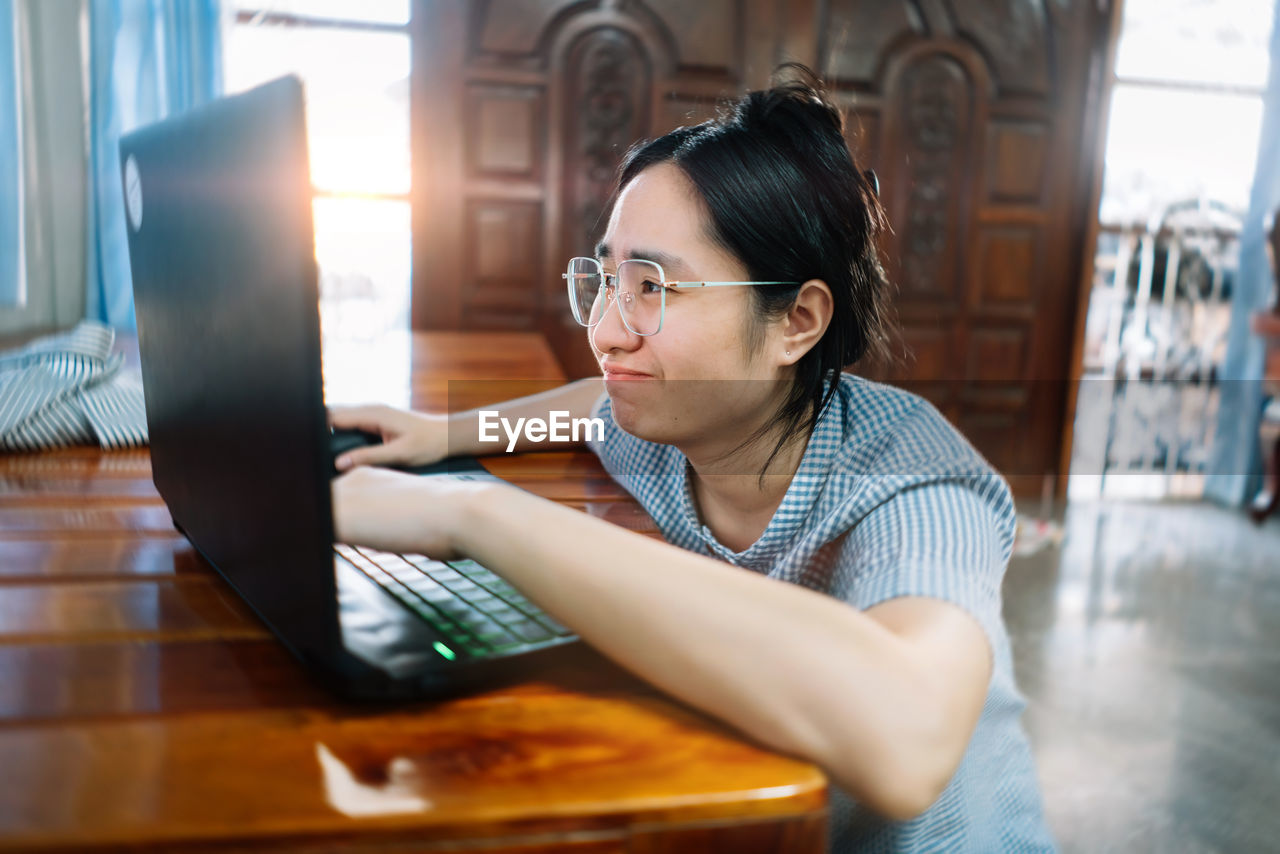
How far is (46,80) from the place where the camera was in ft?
8.51

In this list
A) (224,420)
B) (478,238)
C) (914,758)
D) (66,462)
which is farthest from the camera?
(478,238)

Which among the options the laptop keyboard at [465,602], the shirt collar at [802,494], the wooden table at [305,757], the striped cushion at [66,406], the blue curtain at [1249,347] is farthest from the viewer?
the blue curtain at [1249,347]

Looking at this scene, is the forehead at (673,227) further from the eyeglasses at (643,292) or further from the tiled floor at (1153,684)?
the tiled floor at (1153,684)

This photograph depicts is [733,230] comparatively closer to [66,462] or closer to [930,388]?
[66,462]

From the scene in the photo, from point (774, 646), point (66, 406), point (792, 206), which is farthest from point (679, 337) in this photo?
point (66, 406)

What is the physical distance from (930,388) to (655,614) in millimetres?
3407

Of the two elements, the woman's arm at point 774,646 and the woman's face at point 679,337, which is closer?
the woman's arm at point 774,646

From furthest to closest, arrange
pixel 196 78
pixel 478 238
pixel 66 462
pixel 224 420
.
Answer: pixel 478 238 < pixel 196 78 < pixel 66 462 < pixel 224 420

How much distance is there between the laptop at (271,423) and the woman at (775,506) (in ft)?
0.16

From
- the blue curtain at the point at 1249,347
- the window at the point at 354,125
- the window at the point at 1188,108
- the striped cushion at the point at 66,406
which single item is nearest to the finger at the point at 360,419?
the striped cushion at the point at 66,406

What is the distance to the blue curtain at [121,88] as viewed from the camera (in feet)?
8.86

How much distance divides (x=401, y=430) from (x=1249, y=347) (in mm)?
3893

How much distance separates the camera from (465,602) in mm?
589

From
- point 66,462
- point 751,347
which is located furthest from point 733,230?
point 66,462
